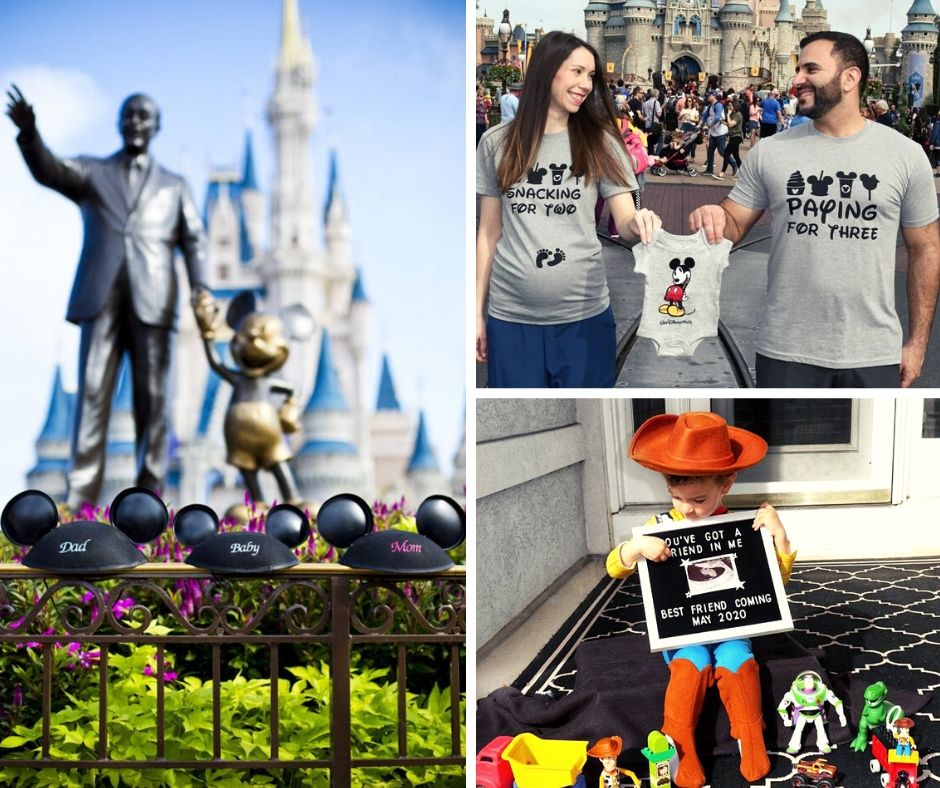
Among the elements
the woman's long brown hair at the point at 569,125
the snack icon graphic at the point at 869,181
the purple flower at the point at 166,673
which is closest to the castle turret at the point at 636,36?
the woman's long brown hair at the point at 569,125

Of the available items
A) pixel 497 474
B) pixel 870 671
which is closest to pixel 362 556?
pixel 497 474

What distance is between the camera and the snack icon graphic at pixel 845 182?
3.50m

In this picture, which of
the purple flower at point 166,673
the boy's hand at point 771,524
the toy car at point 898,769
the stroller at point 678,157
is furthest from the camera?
the purple flower at point 166,673

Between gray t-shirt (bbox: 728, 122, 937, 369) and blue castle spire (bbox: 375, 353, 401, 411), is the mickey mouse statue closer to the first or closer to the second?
blue castle spire (bbox: 375, 353, 401, 411)

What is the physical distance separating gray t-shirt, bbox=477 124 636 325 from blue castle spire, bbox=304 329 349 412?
370 cm

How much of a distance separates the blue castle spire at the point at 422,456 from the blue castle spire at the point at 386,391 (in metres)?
0.22

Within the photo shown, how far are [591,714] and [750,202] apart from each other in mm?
1547

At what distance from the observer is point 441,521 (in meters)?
3.49

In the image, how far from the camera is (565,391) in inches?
138

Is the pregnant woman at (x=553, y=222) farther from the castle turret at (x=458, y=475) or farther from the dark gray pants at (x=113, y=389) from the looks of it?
the dark gray pants at (x=113, y=389)

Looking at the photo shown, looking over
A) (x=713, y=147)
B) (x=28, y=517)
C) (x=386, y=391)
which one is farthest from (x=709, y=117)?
(x=386, y=391)

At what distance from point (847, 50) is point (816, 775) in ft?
6.73

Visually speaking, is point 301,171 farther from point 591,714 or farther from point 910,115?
point 591,714

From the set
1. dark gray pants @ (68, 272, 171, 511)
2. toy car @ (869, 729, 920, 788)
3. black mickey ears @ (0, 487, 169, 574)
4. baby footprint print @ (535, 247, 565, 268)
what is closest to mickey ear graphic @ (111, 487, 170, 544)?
black mickey ears @ (0, 487, 169, 574)
